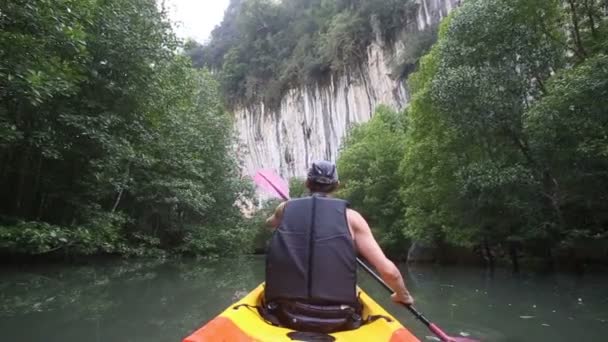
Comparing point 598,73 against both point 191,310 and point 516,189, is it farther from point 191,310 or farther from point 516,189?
point 191,310

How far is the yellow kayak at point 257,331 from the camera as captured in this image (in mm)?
2467

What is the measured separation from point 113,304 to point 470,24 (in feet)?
36.2

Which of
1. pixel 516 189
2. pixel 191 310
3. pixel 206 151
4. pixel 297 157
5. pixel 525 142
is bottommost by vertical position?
pixel 191 310

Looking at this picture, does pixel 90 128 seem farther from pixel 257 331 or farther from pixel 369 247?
pixel 369 247

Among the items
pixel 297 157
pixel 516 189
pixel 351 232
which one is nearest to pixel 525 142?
pixel 516 189

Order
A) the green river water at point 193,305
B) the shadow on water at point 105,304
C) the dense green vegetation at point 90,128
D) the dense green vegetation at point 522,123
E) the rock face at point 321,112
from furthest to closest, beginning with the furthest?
the rock face at point 321,112
the dense green vegetation at point 522,123
the dense green vegetation at point 90,128
the green river water at point 193,305
the shadow on water at point 105,304

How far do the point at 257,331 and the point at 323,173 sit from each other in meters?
0.87

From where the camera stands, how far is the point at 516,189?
1254cm

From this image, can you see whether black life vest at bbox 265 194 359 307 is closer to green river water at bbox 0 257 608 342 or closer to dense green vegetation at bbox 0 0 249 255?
green river water at bbox 0 257 608 342

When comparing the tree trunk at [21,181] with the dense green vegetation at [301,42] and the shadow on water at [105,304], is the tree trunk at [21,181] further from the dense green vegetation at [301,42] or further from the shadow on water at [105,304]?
the dense green vegetation at [301,42]

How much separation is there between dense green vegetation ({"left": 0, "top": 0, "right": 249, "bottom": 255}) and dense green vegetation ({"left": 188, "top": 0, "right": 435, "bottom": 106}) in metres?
15.8

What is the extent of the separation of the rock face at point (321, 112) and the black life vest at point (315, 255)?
82.3ft

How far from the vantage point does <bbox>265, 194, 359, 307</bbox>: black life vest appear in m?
2.51

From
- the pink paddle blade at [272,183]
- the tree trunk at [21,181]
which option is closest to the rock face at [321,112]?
the tree trunk at [21,181]
